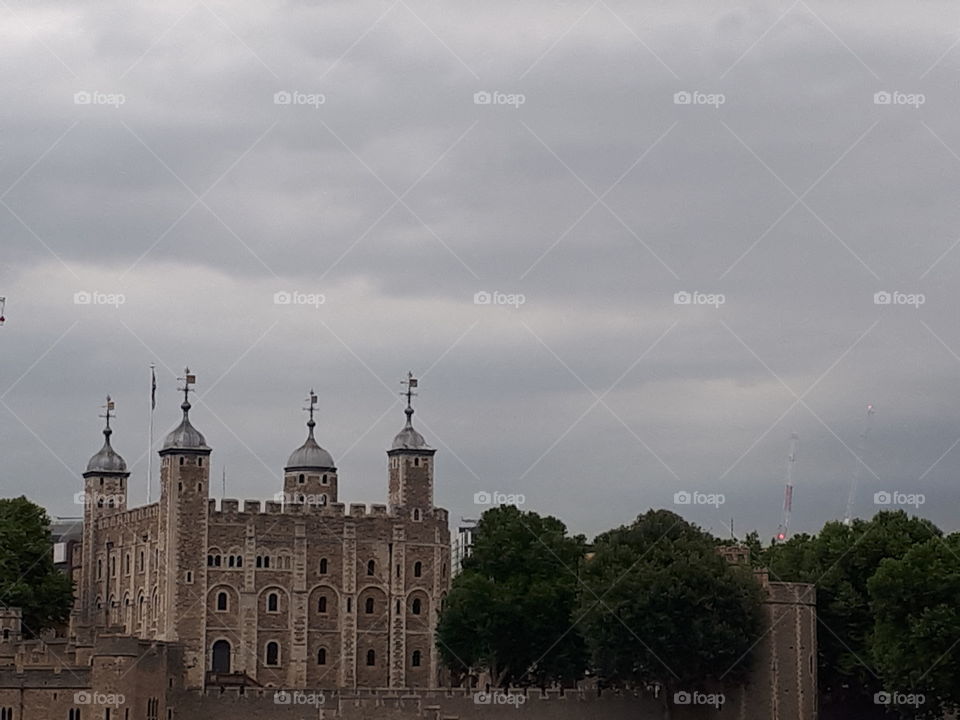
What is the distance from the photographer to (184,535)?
124m

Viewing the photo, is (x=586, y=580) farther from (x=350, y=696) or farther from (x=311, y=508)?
(x=311, y=508)

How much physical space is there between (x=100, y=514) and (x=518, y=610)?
3175 centimetres

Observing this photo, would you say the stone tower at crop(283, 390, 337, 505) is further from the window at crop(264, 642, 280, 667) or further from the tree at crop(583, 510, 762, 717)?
the tree at crop(583, 510, 762, 717)

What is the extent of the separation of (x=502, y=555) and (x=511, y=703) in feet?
35.3

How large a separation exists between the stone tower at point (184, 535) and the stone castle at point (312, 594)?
0.24 feet

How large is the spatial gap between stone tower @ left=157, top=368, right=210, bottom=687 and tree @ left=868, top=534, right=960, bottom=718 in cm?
3517

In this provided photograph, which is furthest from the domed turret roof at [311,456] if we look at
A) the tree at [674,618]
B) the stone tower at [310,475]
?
the tree at [674,618]

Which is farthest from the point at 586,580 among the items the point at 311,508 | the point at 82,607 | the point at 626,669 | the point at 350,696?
the point at 82,607

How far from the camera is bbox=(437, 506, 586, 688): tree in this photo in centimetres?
11700

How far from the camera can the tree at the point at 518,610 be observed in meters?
117

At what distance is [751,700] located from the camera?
11050 cm

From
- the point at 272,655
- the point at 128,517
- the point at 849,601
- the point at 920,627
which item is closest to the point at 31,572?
the point at 128,517

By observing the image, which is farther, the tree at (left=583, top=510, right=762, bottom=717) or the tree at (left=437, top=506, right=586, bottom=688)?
the tree at (left=437, top=506, right=586, bottom=688)

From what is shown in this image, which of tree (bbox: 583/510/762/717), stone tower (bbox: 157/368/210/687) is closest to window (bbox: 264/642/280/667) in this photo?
stone tower (bbox: 157/368/210/687)
